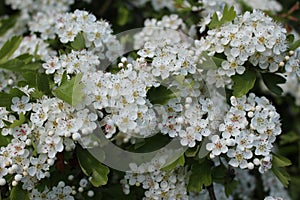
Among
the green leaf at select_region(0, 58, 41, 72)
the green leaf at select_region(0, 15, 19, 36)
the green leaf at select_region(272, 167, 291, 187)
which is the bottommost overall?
the green leaf at select_region(0, 15, 19, 36)

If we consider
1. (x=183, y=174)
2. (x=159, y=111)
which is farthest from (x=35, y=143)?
(x=183, y=174)

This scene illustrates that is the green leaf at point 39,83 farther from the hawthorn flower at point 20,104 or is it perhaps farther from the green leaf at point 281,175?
the green leaf at point 281,175

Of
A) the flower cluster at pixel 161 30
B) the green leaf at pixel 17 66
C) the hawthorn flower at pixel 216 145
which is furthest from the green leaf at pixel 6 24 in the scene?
the hawthorn flower at pixel 216 145

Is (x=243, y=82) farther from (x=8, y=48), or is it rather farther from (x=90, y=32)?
(x=8, y=48)

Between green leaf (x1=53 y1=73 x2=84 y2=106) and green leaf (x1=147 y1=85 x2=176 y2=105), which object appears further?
green leaf (x1=147 y1=85 x2=176 y2=105)

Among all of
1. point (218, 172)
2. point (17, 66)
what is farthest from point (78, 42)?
point (218, 172)

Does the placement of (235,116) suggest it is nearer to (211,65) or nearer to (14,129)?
(211,65)

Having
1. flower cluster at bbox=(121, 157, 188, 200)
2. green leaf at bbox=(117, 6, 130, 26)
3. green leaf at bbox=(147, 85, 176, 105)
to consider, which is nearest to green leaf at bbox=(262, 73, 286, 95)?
green leaf at bbox=(147, 85, 176, 105)

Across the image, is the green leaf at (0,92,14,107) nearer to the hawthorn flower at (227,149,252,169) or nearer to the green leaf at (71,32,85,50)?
the green leaf at (71,32,85,50)

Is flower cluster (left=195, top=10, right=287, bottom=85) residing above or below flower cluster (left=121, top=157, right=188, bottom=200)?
above
